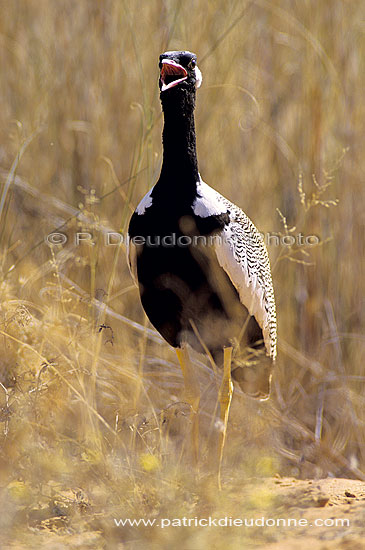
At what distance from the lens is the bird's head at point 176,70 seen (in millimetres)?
2080

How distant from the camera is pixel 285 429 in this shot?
3.10 metres

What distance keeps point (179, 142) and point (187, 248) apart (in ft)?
1.19

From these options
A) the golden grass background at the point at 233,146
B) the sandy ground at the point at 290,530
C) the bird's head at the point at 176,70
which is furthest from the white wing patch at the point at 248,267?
the golden grass background at the point at 233,146

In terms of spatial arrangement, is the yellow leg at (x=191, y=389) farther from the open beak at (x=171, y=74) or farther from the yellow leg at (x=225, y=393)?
the open beak at (x=171, y=74)

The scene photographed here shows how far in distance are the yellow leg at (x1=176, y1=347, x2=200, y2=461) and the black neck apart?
2.02ft

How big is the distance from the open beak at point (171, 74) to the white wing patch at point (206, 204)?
32 centimetres

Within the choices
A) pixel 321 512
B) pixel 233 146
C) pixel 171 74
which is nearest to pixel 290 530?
pixel 321 512

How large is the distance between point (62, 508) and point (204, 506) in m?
0.45

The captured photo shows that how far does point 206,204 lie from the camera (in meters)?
2.13

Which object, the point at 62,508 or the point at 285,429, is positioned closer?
the point at 62,508

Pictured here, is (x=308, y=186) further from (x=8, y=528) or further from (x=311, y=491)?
(x=8, y=528)

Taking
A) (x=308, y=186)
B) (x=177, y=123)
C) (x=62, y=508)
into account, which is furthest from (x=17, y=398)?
(x=308, y=186)

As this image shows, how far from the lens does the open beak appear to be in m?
2.07

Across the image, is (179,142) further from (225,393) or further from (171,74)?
(225,393)
